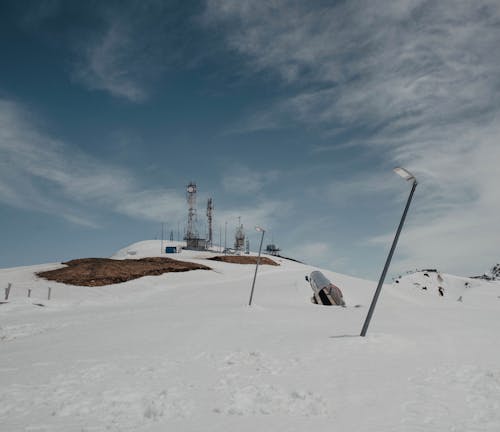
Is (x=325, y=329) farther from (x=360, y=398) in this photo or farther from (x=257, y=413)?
(x=257, y=413)

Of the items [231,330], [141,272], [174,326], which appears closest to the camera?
[231,330]

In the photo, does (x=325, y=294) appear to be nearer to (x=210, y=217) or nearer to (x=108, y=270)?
(x=108, y=270)

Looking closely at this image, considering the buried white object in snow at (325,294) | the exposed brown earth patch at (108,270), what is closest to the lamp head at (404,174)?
the buried white object in snow at (325,294)

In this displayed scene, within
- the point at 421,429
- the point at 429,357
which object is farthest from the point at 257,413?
the point at 429,357

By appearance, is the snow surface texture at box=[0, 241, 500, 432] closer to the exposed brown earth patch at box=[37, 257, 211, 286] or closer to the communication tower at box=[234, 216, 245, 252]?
the exposed brown earth patch at box=[37, 257, 211, 286]

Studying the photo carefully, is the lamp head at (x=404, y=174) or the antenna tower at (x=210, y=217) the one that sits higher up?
the antenna tower at (x=210, y=217)

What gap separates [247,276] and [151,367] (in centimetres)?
4735

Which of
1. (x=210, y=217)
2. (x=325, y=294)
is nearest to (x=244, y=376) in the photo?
(x=325, y=294)

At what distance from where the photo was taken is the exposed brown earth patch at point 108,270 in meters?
48.0

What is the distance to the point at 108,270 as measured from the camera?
52.9 m

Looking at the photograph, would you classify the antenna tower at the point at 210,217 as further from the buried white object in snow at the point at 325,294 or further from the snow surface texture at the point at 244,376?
the snow surface texture at the point at 244,376

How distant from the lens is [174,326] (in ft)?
66.9

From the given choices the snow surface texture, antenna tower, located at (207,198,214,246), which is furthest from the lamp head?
antenna tower, located at (207,198,214,246)

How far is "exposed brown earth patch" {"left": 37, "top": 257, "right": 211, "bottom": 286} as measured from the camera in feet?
157
